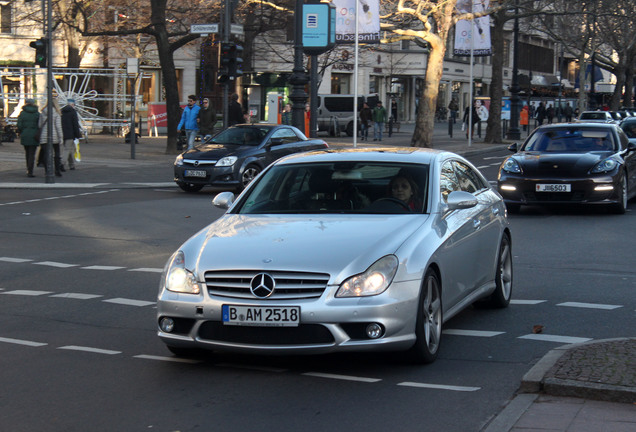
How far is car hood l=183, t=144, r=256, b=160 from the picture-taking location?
2148 centimetres

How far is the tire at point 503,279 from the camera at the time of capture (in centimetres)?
859

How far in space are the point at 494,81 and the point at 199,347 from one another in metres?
39.3

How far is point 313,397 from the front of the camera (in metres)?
5.79

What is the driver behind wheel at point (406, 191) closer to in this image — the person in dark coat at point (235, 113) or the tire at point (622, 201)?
the tire at point (622, 201)

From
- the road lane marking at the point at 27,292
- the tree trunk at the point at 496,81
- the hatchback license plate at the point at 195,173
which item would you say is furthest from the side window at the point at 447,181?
the tree trunk at the point at 496,81

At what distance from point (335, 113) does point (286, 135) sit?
2762cm

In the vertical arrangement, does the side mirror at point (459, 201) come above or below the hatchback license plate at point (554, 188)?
above

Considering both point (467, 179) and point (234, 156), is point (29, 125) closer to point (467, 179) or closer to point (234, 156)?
Result: point (234, 156)

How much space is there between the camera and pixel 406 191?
24.3ft

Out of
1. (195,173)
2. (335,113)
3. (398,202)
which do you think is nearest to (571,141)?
(195,173)

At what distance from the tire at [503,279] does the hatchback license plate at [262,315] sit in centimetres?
300

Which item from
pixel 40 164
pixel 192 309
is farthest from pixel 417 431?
pixel 40 164

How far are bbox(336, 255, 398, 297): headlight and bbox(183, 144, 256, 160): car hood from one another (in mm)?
15467

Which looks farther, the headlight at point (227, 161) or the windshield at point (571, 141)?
the headlight at point (227, 161)
